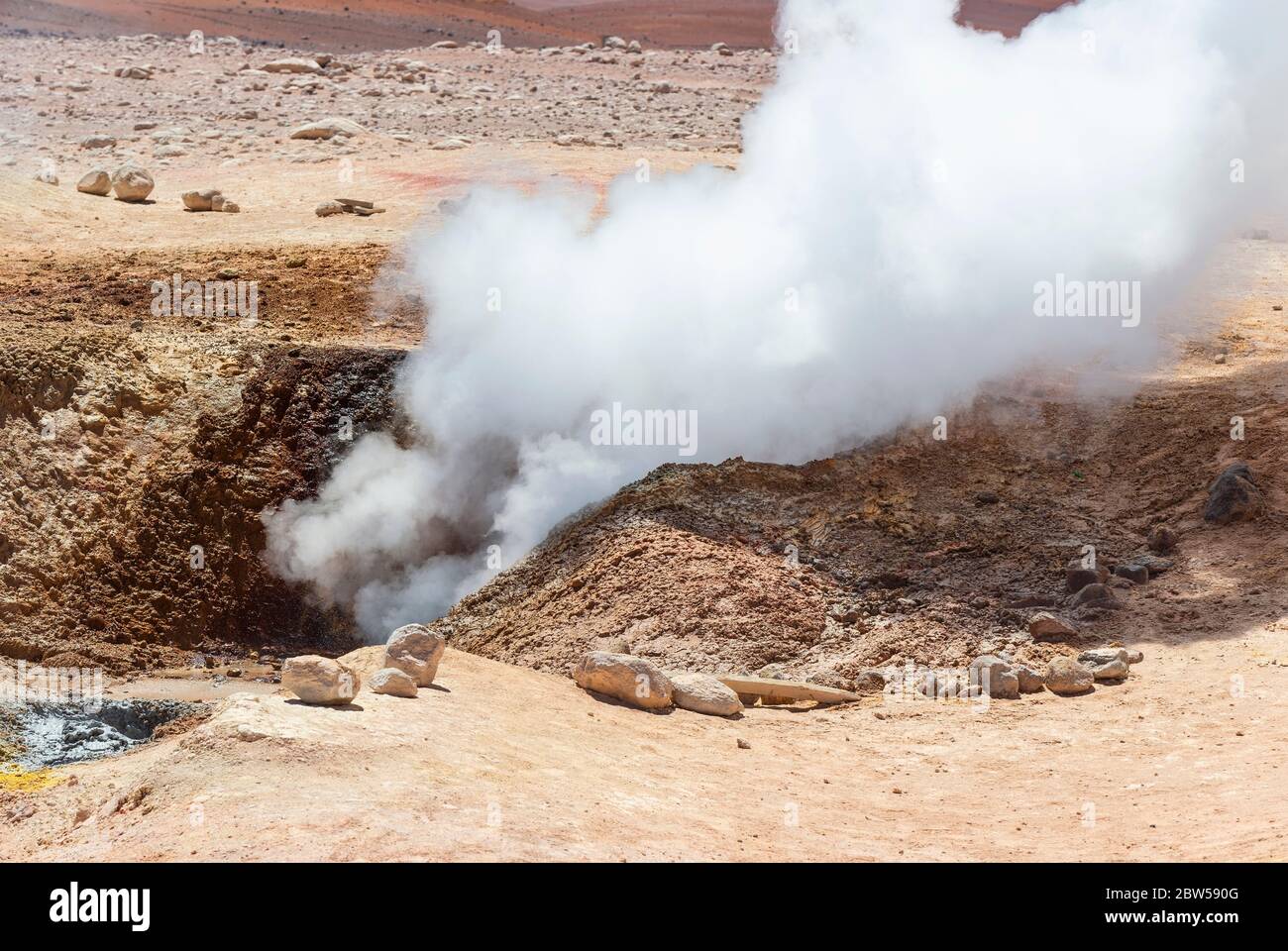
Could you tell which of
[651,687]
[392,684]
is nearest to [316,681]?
[392,684]

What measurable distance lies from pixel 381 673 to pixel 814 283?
4.97 meters

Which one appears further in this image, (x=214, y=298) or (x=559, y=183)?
(x=559, y=183)

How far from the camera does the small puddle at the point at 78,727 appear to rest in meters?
7.58

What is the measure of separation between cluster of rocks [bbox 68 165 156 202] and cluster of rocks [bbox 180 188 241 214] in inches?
21.5

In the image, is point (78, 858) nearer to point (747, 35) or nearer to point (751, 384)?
point (751, 384)

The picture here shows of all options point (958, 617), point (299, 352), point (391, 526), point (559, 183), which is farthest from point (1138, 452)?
point (559, 183)

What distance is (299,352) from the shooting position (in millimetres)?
11398

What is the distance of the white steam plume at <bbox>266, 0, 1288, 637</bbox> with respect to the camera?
10555mm

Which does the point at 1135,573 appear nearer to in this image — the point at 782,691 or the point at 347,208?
the point at 782,691

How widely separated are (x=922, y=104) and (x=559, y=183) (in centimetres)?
693

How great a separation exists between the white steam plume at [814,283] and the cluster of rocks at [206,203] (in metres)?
5.75

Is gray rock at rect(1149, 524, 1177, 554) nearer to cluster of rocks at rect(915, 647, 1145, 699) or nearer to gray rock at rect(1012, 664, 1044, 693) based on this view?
cluster of rocks at rect(915, 647, 1145, 699)

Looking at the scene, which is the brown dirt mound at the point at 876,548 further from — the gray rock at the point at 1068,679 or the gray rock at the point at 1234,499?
the gray rock at the point at 1068,679

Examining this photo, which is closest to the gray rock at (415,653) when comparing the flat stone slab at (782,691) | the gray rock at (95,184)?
the flat stone slab at (782,691)
